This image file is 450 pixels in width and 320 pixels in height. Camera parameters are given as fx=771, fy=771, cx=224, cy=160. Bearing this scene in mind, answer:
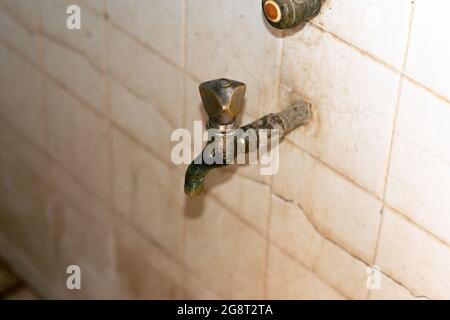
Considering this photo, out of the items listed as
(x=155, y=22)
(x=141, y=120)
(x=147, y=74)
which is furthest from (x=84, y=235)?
(x=155, y=22)

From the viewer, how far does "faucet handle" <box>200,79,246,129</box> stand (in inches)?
38.8

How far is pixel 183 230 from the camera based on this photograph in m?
1.53

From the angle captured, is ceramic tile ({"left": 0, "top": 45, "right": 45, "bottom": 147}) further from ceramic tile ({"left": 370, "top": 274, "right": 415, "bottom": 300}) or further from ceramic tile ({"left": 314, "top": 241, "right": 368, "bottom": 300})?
ceramic tile ({"left": 370, "top": 274, "right": 415, "bottom": 300})

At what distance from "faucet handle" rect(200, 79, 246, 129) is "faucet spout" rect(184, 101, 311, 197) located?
0.03 metres

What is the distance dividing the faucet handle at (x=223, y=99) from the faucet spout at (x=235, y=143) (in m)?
0.03

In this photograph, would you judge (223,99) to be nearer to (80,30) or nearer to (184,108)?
(184,108)

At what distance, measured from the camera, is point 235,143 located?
103 cm

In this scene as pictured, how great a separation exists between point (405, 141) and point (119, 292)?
98 cm

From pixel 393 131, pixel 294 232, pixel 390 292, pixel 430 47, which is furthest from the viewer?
pixel 294 232

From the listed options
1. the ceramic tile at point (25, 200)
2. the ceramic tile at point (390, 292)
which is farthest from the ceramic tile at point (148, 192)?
the ceramic tile at point (390, 292)

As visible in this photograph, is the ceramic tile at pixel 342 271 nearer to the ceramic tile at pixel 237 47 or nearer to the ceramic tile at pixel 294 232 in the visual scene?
the ceramic tile at pixel 294 232

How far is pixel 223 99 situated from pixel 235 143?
0.25 ft
